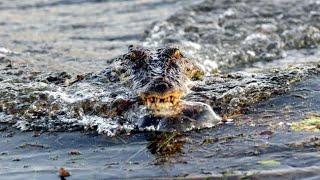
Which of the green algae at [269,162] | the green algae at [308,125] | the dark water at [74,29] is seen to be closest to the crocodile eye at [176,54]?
the green algae at [308,125]

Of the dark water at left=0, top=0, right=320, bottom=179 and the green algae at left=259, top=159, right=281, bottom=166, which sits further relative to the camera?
the dark water at left=0, top=0, right=320, bottom=179

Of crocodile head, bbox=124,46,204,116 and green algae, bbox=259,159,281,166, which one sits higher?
crocodile head, bbox=124,46,204,116

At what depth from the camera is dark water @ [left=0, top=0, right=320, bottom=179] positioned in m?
5.56

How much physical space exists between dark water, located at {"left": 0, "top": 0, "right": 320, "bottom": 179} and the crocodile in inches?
7.6

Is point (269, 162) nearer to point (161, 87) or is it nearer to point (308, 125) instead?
point (308, 125)

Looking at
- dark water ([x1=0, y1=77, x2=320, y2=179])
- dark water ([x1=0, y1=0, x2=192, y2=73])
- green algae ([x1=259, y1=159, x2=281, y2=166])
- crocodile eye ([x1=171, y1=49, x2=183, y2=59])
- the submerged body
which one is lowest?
green algae ([x1=259, y1=159, x2=281, y2=166])

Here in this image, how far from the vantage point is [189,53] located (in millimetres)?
11453

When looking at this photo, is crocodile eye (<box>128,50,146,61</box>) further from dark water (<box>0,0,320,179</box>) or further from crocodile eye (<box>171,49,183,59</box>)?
dark water (<box>0,0,320,179</box>)

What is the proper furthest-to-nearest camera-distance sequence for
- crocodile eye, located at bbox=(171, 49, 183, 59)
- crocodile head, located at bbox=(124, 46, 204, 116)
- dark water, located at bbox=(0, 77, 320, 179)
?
crocodile eye, located at bbox=(171, 49, 183, 59)
crocodile head, located at bbox=(124, 46, 204, 116)
dark water, located at bbox=(0, 77, 320, 179)

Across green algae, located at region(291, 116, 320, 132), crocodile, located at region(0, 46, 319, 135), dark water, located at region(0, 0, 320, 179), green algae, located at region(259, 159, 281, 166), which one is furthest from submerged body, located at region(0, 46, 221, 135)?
green algae, located at region(259, 159, 281, 166)

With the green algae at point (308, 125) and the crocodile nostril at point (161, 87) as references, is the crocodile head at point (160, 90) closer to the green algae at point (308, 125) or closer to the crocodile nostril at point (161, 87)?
the crocodile nostril at point (161, 87)

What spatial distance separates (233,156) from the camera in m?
5.67

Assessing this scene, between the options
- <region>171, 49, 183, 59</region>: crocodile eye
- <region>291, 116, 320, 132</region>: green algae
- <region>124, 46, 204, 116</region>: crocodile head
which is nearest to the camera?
<region>291, 116, 320, 132</region>: green algae

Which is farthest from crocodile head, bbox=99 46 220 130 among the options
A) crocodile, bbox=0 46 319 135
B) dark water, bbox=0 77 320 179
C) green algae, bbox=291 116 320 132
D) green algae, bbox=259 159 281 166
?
green algae, bbox=259 159 281 166
